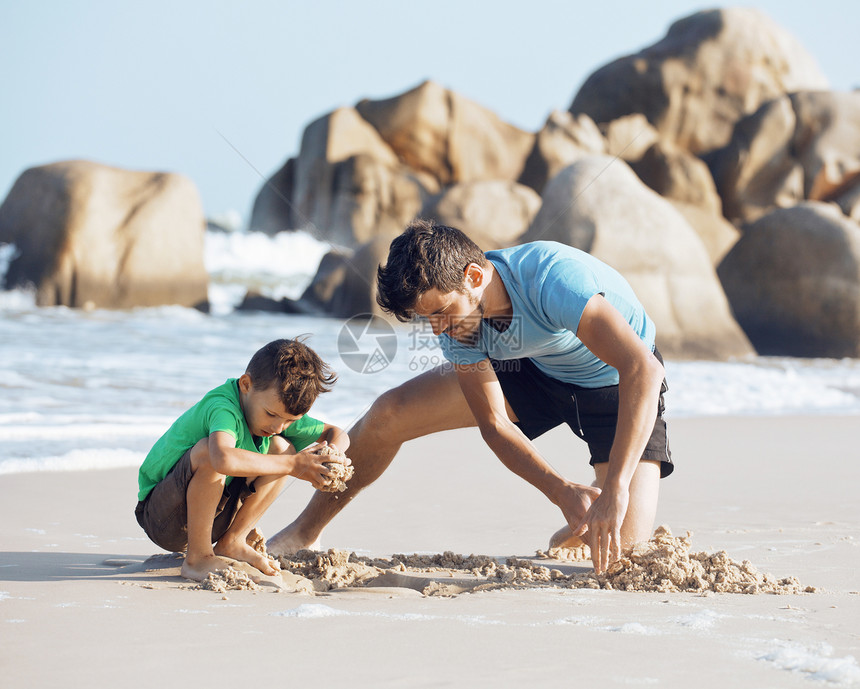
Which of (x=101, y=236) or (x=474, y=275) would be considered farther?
(x=101, y=236)

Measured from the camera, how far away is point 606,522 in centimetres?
254

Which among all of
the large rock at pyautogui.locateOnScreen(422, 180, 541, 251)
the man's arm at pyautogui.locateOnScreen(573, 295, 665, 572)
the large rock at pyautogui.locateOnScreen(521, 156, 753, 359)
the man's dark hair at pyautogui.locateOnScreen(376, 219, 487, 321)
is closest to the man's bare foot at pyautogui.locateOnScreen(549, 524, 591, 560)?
the man's arm at pyautogui.locateOnScreen(573, 295, 665, 572)

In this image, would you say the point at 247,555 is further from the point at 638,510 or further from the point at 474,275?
the point at 638,510

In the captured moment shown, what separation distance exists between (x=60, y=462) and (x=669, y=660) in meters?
3.38

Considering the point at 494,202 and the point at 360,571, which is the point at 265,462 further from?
the point at 494,202

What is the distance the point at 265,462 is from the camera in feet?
8.86

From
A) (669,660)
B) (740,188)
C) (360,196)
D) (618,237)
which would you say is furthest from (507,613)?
(360,196)

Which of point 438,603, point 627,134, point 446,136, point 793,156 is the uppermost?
point 446,136

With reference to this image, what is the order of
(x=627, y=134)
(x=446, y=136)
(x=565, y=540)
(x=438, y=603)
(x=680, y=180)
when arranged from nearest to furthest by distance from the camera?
1. (x=438, y=603)
2. (x=565, y=540)
3. (x=680, y=180)
4. (x=627, y=134)
5. (x=446, y=136)

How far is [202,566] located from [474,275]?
3.90ft

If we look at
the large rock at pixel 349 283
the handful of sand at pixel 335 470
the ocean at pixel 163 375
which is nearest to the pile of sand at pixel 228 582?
the handful of sand at pixel 335 470

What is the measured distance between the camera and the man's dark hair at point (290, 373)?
2750mm

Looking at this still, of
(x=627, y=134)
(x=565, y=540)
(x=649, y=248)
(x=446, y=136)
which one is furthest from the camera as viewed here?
(x=446, y=136)

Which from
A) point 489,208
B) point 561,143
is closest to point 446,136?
point 561,143
